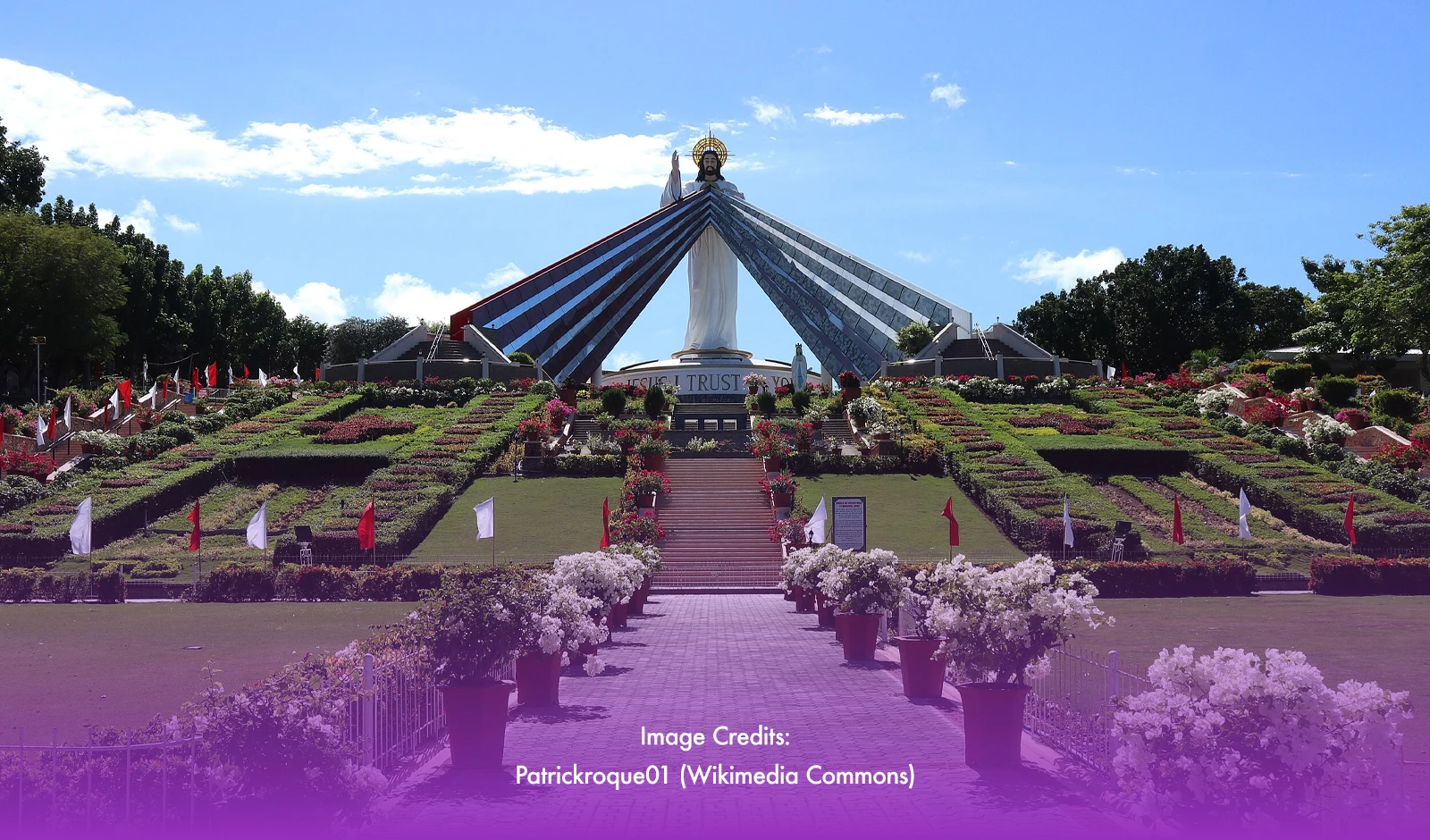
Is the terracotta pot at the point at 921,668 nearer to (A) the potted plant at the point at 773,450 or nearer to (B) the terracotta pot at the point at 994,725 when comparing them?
(B) the terracotta pot at the point at 994,725

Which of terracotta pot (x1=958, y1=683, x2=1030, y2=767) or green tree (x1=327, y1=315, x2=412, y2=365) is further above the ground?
green tree (x1=327, y1=315, x2=412, y2=365)

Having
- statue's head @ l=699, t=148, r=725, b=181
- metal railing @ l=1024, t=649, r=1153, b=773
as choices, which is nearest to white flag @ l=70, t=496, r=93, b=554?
metal railing @ l=1024, t=649, r=1153, b=773

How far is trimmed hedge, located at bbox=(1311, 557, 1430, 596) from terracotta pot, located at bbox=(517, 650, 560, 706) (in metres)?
16.2

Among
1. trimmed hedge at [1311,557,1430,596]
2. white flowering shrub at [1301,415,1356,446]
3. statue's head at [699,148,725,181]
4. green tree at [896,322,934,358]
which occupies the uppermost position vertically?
statue's head at [699,148,725,181]

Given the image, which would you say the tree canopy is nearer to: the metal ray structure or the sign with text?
the metal ray structure

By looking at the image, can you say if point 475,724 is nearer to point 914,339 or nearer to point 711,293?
point 914,339

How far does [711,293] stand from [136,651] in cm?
4918

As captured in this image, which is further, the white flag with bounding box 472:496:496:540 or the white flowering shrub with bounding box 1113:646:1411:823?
the white flag with bounding box 472:496:496:540

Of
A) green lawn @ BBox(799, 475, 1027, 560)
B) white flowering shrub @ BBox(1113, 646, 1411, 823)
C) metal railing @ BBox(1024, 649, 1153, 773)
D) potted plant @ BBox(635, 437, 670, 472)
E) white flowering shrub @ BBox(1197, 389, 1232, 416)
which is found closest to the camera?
white flowering shrub @ BBox(1113, 646, 1411, 823)

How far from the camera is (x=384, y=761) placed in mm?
7934

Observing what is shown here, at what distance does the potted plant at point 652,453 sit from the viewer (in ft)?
108

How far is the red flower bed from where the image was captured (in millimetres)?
36438

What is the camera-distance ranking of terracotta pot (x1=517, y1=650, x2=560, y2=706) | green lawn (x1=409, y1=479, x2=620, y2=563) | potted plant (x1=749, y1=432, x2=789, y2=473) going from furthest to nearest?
1. potted plant (x1=749, y1=432, x2=789, y2=473)
2. green lawn (x1=409, y1=479, x2=620, y2=563)
3. terracotta pot (x1=517, y1=650, x2=560, y2=706)

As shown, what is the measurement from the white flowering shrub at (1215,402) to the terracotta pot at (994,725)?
35.3 m
